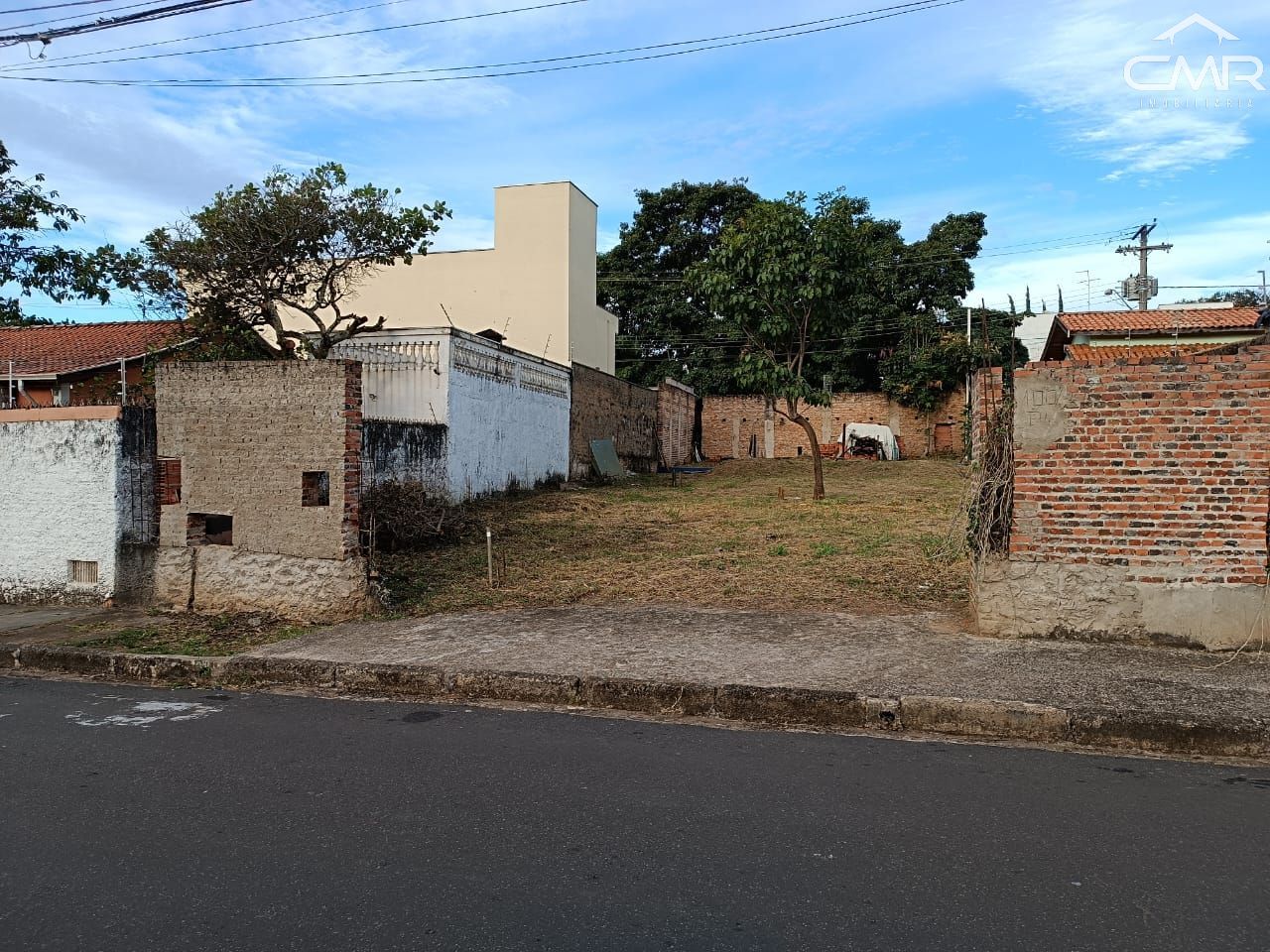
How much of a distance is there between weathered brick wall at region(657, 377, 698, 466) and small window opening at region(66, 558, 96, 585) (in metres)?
22.1

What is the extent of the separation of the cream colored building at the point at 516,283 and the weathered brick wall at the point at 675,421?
3.14 metres

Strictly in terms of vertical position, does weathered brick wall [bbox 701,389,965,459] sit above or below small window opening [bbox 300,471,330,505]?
above

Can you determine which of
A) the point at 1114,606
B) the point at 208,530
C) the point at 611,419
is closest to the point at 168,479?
the point at 208,530

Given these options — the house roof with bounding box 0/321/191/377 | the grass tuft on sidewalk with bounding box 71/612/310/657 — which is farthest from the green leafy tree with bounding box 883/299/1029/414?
the grass tuft on sidewalk with bounding box 71/612/310/657

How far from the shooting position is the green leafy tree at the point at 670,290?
37.6 m

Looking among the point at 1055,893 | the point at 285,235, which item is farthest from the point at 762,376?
the point at 1055,893

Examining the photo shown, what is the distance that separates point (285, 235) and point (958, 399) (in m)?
26.7

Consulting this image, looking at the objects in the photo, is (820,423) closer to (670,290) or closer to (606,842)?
(670,290)

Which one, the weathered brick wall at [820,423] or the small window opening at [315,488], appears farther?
the weathered brick wall at [820,423]

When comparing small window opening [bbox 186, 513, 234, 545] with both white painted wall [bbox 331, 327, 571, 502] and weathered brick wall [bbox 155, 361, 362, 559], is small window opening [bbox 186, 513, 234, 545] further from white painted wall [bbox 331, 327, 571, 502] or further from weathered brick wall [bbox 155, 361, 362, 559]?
white painted wall [bbox 331, 327, 571, 502]

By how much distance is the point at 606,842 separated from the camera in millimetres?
3727

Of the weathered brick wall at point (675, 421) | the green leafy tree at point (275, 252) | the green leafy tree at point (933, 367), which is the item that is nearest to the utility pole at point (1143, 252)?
the green leafy tree at point (933, 367)

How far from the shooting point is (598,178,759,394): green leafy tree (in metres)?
37.6

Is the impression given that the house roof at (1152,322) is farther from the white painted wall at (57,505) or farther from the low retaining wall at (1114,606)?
the white painted wall at (57,505)
